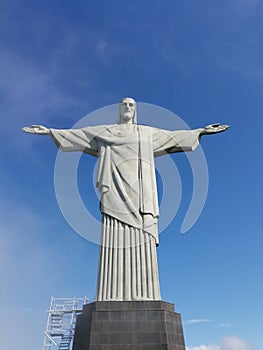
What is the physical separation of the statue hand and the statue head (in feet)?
7.69

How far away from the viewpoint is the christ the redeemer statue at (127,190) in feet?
25.6

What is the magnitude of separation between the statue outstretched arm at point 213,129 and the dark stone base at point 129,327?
554 centimetres

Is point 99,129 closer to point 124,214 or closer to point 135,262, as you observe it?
point 124,214

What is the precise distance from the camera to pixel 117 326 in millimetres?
6980

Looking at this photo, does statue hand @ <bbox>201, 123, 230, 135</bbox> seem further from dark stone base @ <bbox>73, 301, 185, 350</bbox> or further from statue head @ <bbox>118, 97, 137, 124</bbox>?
dark stone base @ <bbox>73, 301, 185, 350</bbox>

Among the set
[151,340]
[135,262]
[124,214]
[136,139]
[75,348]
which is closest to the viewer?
[151,340]

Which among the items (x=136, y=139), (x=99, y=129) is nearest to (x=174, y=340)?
(x=136, y=139)

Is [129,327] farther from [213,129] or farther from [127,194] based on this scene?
[213,129]

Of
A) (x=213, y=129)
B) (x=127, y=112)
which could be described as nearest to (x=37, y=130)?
(x=127, y=112)

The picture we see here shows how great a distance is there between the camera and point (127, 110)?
10344 mm

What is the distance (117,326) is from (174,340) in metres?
1.30

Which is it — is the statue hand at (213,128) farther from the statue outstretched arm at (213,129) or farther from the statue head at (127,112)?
the statue head at (127,112)

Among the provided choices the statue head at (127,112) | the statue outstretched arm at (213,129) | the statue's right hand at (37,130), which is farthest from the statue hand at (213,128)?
the statue's right hand at (37,130)

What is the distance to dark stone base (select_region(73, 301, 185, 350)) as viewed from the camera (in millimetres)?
6754
